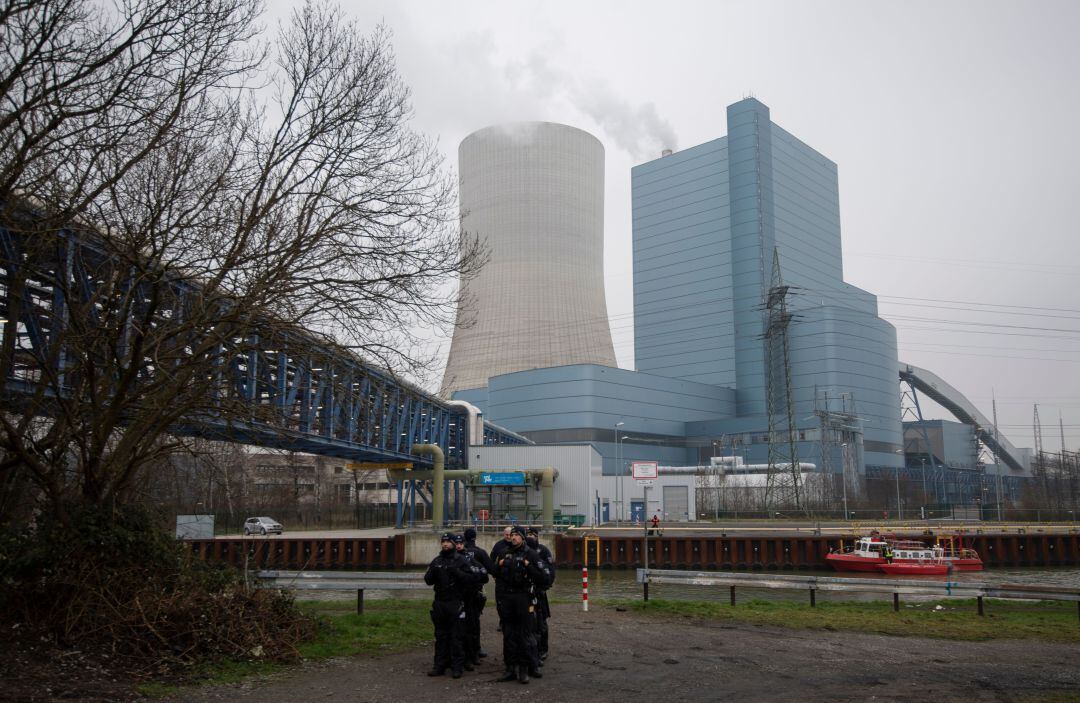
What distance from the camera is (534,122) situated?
68.8 m

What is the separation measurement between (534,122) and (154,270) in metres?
62.1

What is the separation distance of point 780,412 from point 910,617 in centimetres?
8264

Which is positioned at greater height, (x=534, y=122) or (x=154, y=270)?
(x=534, y=122)

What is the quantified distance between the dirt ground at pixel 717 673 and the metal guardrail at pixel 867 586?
3.20m

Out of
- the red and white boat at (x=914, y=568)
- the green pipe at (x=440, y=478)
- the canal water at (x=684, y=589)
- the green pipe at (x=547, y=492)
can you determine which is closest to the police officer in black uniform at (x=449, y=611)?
the canal water at (x=684, y=589)

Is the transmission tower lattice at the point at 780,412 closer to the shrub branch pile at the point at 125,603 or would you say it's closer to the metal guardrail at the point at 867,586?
the metal guardrail at the point at 867,586

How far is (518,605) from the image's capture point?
9109 millimetres

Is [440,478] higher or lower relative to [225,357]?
lower

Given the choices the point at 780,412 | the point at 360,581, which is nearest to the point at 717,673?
the point at 360,581

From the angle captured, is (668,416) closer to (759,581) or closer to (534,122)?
(534,122)

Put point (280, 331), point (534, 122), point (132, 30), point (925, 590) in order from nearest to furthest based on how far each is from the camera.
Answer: point (132, 30)
point (280, 331)
point (925, 590)
point (534, 122)

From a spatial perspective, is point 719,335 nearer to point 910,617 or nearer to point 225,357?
point 910,617

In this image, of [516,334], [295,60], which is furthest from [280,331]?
[516,334]

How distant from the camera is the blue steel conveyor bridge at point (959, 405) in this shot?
12300 centimetres
